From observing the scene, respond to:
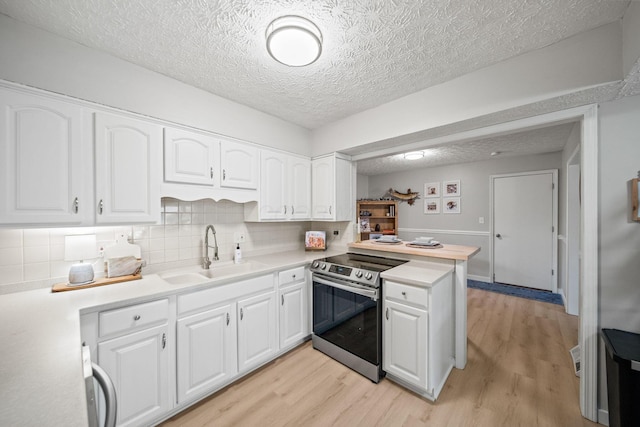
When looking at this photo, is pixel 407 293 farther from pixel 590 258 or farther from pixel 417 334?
pixel 590 258

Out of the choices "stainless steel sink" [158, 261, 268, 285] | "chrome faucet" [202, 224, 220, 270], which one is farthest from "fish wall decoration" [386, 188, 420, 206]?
"chrome faucet" [202, 224, 220, 270]

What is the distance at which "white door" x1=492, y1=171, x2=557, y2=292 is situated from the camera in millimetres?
3906

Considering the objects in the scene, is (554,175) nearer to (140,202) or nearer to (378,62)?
(378,62)

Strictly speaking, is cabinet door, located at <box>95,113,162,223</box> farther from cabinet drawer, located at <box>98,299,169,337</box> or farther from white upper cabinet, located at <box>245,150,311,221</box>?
white upper cabinet, located at <box>245,150,311,221</box>

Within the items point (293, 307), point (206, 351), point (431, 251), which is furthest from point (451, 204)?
Answer: point (206, 351)

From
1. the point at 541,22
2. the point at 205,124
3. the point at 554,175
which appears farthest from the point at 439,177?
the point at 205,124

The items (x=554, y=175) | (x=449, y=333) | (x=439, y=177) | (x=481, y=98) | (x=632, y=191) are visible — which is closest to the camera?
(x=632, y=191)

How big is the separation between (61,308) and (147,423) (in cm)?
87

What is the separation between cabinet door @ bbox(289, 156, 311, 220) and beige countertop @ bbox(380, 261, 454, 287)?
4.08 feet

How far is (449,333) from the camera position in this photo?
2090 mm

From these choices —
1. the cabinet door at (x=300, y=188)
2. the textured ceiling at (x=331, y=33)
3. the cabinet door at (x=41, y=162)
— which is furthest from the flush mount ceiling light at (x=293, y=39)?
the cabinet door at (x=300, y=188)

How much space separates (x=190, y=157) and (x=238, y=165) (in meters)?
0.42

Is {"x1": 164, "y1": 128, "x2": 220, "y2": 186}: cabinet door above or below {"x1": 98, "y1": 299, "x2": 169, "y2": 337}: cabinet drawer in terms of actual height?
above

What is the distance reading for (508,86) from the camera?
1.67 metres
